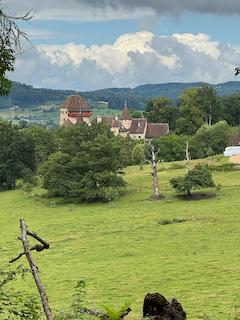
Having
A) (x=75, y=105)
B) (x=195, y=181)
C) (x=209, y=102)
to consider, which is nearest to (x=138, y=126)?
(x=209, y=102)

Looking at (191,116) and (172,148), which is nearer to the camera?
(172,148)

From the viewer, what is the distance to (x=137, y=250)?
31.2m

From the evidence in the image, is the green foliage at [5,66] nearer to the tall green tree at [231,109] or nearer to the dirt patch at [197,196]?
the dirt patch at [197,196]

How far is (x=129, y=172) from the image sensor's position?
75875mm

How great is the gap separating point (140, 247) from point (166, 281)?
8.85 metres

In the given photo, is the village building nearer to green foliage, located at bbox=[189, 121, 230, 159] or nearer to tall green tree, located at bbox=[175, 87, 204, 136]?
tall green tree, located at bbox=[175, 87, 204, 136]

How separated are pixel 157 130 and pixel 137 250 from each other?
319ft

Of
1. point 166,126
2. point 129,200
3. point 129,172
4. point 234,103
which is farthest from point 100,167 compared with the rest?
point 234,103

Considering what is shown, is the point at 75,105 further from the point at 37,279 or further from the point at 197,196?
the point at 37,279

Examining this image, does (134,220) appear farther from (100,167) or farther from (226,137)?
(226,137)

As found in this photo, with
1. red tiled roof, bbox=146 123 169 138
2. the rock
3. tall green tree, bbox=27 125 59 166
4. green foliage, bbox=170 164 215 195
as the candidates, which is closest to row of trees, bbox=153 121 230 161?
red tiled roof, bbox=146 123 169 138

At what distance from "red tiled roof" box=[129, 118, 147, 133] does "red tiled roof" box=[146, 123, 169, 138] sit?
6.92 ft

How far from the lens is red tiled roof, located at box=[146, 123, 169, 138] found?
125625 millimetres

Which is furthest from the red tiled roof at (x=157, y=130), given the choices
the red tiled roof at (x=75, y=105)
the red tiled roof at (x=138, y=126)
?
the red tiled roof at (x=75, y=105)
